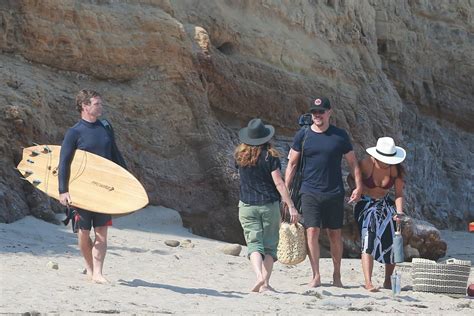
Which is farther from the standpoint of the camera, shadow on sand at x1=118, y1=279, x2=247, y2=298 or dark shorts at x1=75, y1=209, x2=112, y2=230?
shadow on sand at x1=118, y1=279, x2=247, y2=298

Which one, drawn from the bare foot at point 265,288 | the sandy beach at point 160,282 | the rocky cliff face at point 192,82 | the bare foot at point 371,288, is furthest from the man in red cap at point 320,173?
the rocky cliff face at point 192,82

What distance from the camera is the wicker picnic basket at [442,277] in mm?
9891

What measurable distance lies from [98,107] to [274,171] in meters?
1.56

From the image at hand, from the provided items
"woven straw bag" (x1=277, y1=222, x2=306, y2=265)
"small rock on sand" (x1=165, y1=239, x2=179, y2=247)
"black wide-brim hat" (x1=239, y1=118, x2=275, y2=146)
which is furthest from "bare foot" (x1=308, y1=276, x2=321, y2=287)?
"small rock on sand" (x1=165, y1=239, x2=179, y2=247)

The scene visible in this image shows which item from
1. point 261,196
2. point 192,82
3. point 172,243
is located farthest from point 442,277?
point 192,82

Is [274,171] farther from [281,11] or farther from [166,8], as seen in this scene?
[281,11]

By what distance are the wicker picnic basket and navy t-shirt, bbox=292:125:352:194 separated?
105 cm

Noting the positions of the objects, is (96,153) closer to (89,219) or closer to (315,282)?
(89,219)

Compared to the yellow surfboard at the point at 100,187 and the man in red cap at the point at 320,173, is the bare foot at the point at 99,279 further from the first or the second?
the man in red cap at the point at 320,173

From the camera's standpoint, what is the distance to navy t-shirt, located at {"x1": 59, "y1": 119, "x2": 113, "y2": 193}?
28.2ft

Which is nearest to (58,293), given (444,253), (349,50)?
(444,253)

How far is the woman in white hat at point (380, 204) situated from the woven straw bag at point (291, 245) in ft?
2.46

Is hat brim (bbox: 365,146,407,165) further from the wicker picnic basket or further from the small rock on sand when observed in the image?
the small rock on sand

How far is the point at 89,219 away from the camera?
8633mm
